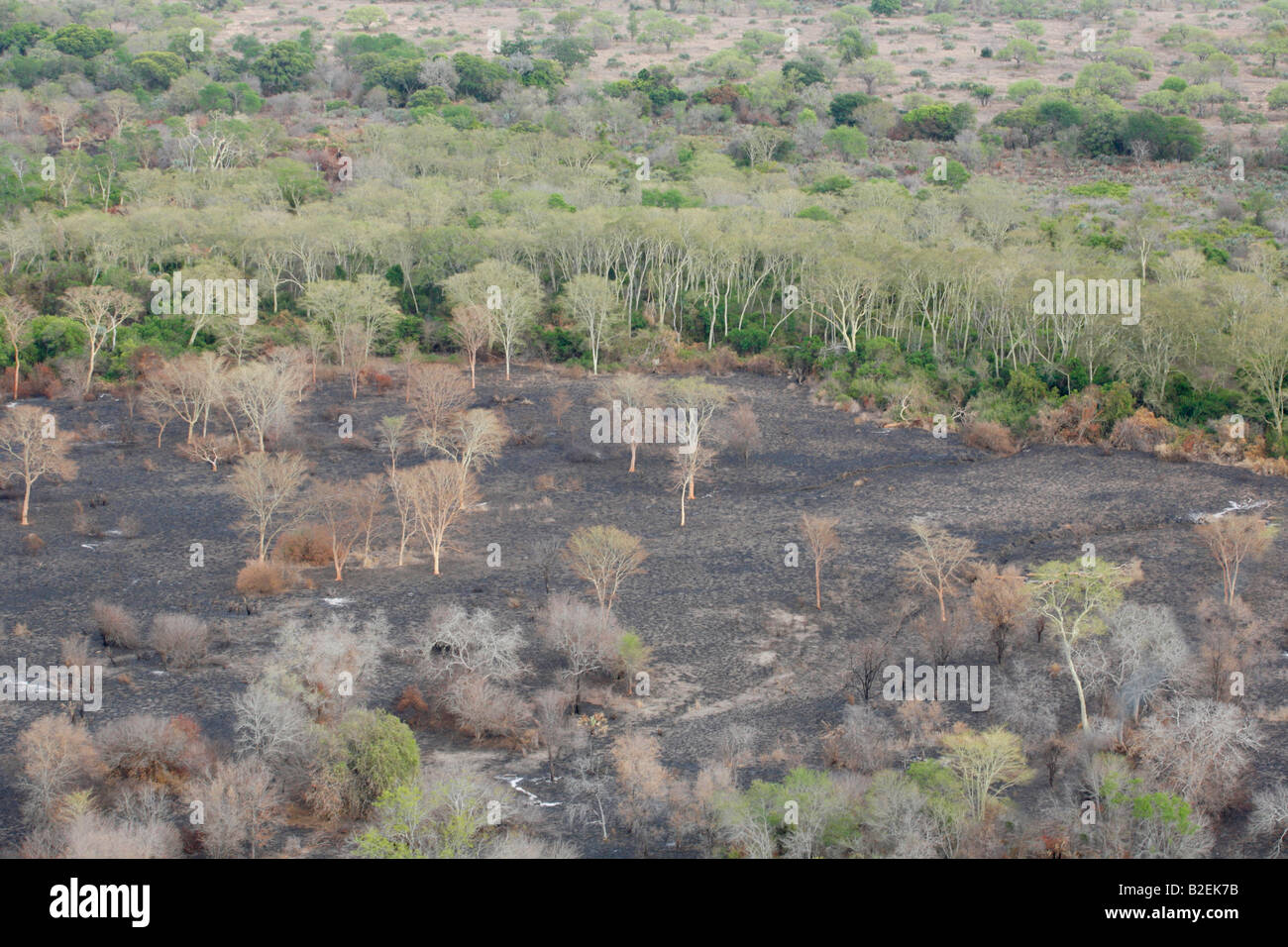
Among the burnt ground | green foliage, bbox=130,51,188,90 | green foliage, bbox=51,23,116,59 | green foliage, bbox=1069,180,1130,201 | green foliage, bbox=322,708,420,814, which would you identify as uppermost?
green foliage, bbox=51,23,116,59

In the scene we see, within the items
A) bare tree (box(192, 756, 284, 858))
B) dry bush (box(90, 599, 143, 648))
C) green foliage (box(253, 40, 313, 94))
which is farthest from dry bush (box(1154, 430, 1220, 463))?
green foliage (box(253, 40, 313, 94))

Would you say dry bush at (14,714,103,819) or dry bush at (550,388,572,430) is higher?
dry bush at (14,714,103,819)

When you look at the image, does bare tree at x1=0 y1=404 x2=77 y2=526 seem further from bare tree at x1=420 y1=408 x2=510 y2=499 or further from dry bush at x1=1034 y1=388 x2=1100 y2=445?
dry bush at x1=1034 y1=388 x2=1100 y2=445

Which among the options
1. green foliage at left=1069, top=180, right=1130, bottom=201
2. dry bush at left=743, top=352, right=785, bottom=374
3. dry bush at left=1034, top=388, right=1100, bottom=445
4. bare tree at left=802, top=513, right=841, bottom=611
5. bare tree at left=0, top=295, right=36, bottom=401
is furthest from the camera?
green foliage at left=1069, top=180, right=1130, bottom=201

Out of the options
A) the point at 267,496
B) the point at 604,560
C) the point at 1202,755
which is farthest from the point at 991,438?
the point at 267,496

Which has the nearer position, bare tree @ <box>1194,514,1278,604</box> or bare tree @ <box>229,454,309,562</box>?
bare tree @ <box>1194,514,1278,604</box>

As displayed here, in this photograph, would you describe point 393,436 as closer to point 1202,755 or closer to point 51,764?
point 51,764

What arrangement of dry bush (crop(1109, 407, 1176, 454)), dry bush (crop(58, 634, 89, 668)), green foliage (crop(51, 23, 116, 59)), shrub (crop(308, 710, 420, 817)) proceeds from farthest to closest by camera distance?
green foliage (crop(51, 23, 116, 59)), dry bush (crop(1109, 407, 1176, 454)), dry bush (crop(58, 634, 89, 668)), shrub (crop(308, 710, 420, 817))
